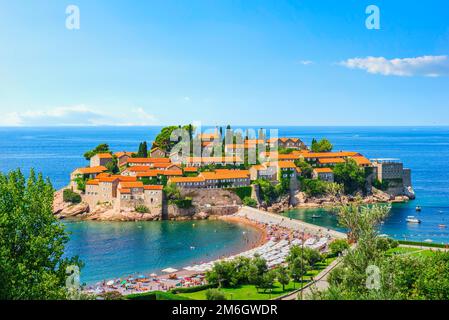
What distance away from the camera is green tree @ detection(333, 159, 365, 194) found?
6081cm

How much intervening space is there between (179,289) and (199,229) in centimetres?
1970

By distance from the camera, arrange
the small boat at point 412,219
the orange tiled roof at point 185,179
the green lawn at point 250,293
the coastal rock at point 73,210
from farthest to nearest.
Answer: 1. the orange tiled roof at point 185,179
2. the coastal rock at point 73,210
3. the small boat at point 412,219
4. the green lawn at point 250,293

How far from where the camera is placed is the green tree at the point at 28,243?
15016 millimetres

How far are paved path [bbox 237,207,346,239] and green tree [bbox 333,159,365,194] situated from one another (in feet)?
46.8

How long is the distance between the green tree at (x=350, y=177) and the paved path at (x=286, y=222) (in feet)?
46.8

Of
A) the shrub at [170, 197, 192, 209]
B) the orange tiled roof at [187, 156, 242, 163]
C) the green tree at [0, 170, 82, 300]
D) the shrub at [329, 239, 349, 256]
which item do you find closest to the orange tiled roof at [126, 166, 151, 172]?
the orange tiled roof at [187, 156, 242, 163]

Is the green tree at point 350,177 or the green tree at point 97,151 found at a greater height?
the green tree at point 97,151

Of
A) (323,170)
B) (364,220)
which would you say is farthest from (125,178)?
(364,220)

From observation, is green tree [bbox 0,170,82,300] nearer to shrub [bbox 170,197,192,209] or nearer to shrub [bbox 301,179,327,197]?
shrub [bbox 170,197,192,209]

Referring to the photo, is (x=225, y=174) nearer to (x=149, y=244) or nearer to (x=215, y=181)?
(x=215, y=181)

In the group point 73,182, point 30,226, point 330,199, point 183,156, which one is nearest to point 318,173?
point 330,199

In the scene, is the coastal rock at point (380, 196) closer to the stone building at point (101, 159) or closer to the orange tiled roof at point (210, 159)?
the orange tiled roof at point (210, 159)

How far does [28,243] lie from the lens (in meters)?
16.1

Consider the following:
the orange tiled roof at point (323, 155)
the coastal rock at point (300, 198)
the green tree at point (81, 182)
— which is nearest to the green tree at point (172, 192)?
the green tree at point (81, 182)
